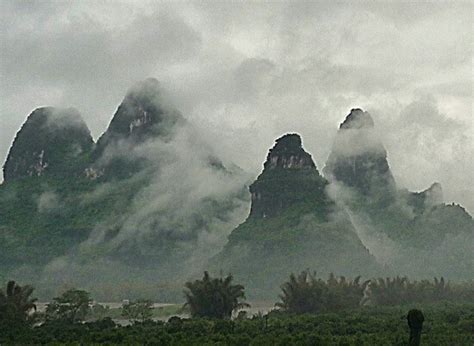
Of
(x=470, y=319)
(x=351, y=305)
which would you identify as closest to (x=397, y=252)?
(x=351, y=305)

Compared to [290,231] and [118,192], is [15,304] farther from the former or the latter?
[118,192]

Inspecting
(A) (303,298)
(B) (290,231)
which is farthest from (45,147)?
(A) (303,298)

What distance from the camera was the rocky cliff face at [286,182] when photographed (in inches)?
5281

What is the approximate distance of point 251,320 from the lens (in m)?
54.2

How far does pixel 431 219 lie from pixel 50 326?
126341 mm

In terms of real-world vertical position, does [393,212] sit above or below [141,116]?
below

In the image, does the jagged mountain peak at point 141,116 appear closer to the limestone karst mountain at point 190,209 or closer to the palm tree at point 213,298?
the limestone karst mountain at point 190,209

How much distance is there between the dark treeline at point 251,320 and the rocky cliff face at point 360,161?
9830 cm

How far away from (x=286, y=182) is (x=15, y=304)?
297ft

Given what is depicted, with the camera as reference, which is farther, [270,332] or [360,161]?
[360,161]

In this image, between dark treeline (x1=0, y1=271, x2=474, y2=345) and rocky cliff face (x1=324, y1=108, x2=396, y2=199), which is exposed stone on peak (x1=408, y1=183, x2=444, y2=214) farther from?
Result: dark treeline (x1=0, y1=271, x2=474, y2=345)

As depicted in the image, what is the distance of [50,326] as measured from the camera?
160ft

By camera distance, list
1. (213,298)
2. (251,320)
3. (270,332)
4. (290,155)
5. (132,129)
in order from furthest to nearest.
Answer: (132,129) < (290,155) < (213,298) < (251,320) < (270,332)

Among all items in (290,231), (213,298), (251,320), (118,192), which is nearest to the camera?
(251,320)
